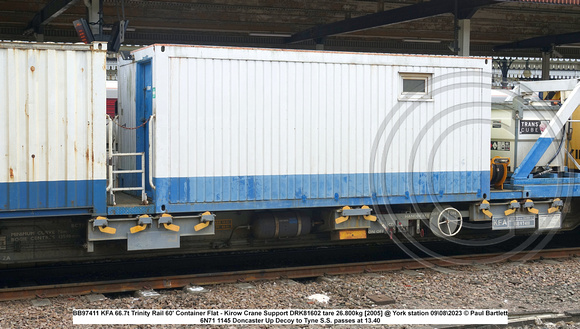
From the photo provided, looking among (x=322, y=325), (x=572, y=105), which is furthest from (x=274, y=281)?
(x=572, y=105)

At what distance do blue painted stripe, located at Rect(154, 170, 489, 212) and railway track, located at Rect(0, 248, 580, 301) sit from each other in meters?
1.06

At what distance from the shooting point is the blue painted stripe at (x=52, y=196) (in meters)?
8.02

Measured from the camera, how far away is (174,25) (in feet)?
57.0

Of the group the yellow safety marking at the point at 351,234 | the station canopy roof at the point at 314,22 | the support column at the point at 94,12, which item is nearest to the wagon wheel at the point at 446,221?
the yellow safety marking at the point at 351,234

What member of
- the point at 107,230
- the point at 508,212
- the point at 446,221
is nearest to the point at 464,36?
the point at 508,212

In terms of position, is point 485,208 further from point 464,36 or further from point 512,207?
point 464,36

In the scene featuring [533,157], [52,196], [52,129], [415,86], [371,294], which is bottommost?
[371,294]

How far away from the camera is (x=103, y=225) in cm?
849

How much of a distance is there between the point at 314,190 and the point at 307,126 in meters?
0.98

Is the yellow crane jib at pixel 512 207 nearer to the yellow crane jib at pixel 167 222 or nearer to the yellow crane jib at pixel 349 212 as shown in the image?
the yellow crane jib at pixel 349 212

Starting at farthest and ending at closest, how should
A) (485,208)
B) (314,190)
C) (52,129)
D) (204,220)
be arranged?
(485,208)
(314,190)
(204,220)
(52,129)

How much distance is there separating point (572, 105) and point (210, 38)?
36.4 feet

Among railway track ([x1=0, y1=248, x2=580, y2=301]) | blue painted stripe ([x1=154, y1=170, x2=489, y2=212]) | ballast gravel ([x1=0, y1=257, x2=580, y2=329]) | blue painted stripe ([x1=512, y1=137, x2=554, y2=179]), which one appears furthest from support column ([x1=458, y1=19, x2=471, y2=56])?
ballast gravel ([x1=0, y1=257, x2=580, y2=329])

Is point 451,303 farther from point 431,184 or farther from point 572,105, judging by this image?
point 572,105
